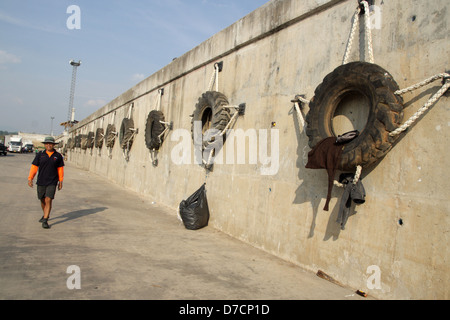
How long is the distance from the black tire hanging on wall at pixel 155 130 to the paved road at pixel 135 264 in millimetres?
3590

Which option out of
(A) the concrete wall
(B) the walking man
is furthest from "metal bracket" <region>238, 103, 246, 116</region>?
(B) the walking man

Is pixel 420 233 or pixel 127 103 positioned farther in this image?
pixel 127 103

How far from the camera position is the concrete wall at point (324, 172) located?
10.4 ft

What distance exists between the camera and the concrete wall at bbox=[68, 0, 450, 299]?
3.16 metres

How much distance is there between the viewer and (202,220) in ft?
21.8

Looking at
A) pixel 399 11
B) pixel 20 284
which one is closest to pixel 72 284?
pixel 20 284

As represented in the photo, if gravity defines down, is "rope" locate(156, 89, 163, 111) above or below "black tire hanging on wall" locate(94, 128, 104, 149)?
above

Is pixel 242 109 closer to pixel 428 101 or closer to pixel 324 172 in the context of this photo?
pixel 324 172

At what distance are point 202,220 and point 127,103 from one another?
399 inches

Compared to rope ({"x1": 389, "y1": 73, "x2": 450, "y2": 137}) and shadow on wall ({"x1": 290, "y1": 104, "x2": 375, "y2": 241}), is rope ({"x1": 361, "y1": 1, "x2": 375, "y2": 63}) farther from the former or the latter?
shadow on wall ({"x1": 290, "y1": 104, "x2": 375, "y2": 241})

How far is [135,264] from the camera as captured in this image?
13.4ft

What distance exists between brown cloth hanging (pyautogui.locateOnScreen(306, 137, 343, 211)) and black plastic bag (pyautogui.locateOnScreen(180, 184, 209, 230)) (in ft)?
10.1

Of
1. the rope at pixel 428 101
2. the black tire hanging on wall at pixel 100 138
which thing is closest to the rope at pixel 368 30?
the rope at pixel 428 101
